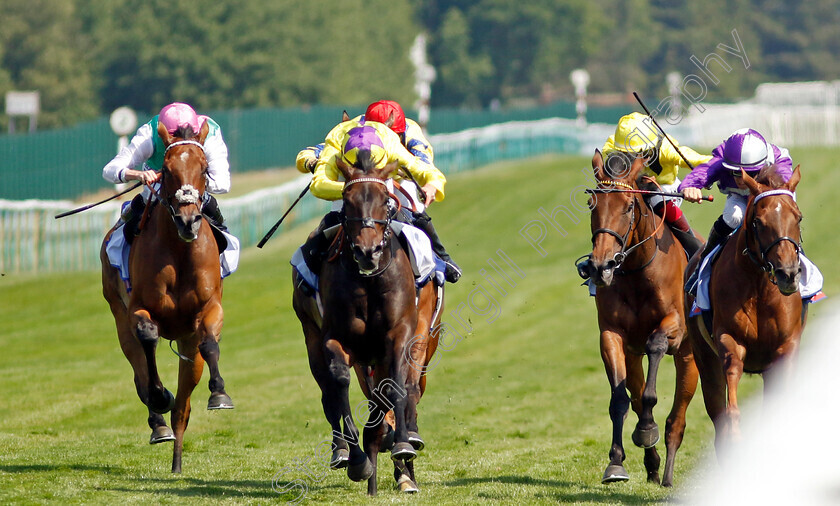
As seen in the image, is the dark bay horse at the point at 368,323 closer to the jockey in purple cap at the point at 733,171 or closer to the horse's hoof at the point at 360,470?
the horse's hoof at the point at 360,470

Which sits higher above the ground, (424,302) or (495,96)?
(495,96)

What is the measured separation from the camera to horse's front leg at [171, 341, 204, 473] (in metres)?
9.88

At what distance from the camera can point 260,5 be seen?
64.0m

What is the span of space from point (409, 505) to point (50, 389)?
802cm

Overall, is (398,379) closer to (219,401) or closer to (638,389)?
(219,401)

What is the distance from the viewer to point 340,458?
8539 mm

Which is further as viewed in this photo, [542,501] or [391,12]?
[391,12]

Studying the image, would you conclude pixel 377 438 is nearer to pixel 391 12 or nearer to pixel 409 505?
pixel 409 505

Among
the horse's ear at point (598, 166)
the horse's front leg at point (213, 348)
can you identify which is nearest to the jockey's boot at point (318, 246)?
the horse's front leg at point (213, 348)

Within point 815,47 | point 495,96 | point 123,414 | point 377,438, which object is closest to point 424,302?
point 377,438

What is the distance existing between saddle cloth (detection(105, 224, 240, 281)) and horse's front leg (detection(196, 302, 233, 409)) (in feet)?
1.76

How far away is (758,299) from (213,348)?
3.83 m

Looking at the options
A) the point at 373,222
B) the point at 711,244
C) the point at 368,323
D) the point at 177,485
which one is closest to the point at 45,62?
the point at 177,485

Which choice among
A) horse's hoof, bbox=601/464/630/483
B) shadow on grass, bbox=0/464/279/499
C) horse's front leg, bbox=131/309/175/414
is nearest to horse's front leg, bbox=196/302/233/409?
horse's front leg, bbox=131/309/175/414
